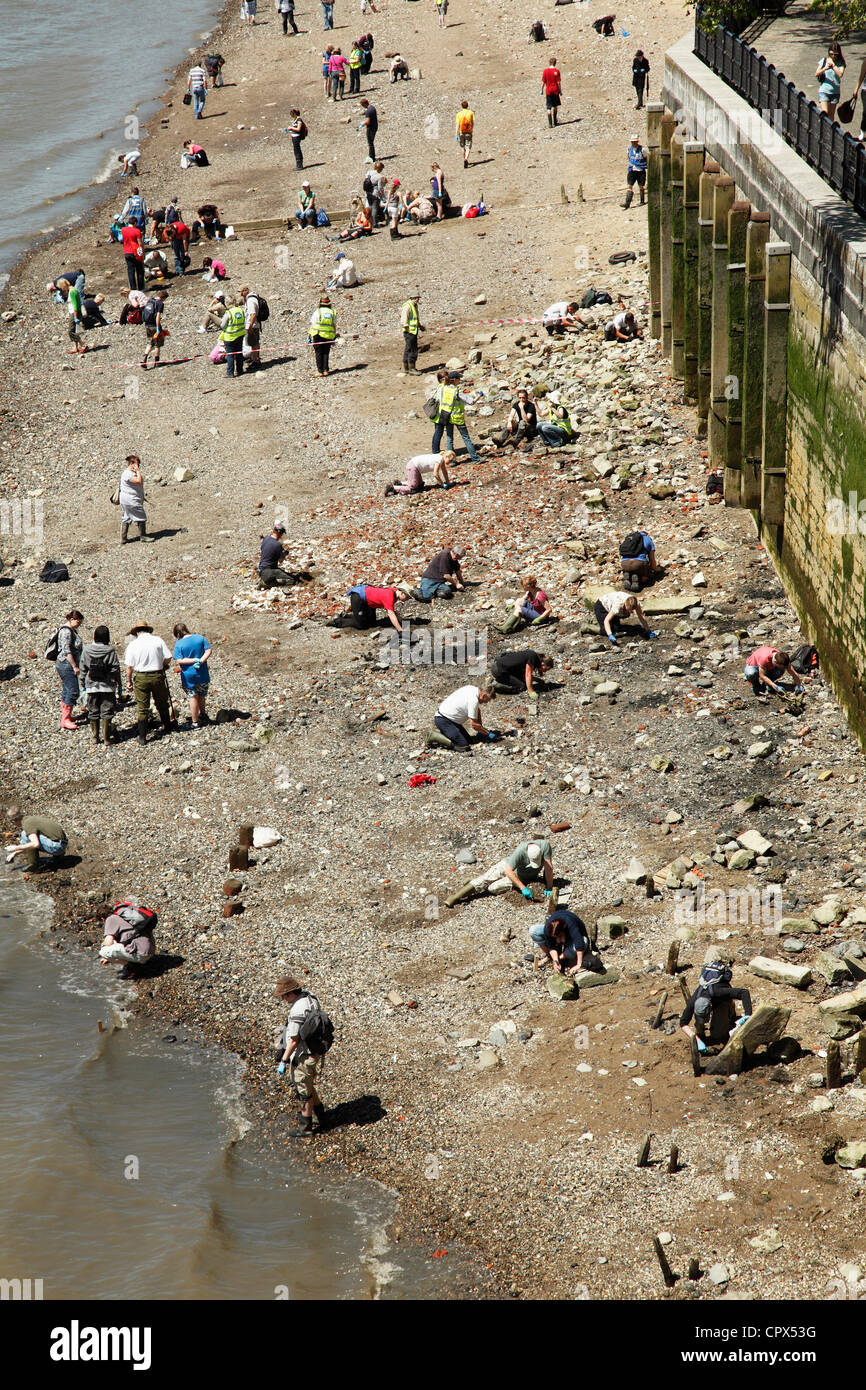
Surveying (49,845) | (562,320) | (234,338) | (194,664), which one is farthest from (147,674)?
(234,338)

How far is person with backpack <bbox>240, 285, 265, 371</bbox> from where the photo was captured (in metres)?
29.3

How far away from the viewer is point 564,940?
517 inches

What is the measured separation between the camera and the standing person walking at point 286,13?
2211 inches

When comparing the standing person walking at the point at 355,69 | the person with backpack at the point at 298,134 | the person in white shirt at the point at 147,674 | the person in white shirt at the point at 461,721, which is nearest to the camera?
the person in white shirt at the point at 461,721

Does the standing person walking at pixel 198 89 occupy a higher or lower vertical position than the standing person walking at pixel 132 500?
higher

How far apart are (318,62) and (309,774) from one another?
42.7 meters

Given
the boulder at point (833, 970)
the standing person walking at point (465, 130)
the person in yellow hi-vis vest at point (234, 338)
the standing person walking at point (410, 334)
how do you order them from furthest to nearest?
the standing person walking at point (465, 130) → the person in yellow hi-vis vest at point (234, 338) → the standing person walking at point (410, 334) → the boulder at point (833, 970)

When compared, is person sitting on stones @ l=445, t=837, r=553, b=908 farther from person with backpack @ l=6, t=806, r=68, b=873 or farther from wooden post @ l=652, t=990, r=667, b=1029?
person with backpack @ l=6, t=806, r=68, b=873

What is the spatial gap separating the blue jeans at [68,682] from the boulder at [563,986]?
884 centimetres

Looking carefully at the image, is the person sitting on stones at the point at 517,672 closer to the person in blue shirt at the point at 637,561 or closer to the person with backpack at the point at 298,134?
the person in blue shirt at the point at 637,561

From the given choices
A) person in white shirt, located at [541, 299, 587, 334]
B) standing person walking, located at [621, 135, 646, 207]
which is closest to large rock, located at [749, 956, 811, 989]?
person in white shirt, located at [541, 299, 587, 334]

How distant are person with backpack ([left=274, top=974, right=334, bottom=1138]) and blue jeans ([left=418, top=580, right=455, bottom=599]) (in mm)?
8969

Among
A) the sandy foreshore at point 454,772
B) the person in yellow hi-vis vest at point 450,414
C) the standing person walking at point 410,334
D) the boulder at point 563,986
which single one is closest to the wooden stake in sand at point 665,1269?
the sandy foreshore at point 454,772

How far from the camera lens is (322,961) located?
46.4ft
